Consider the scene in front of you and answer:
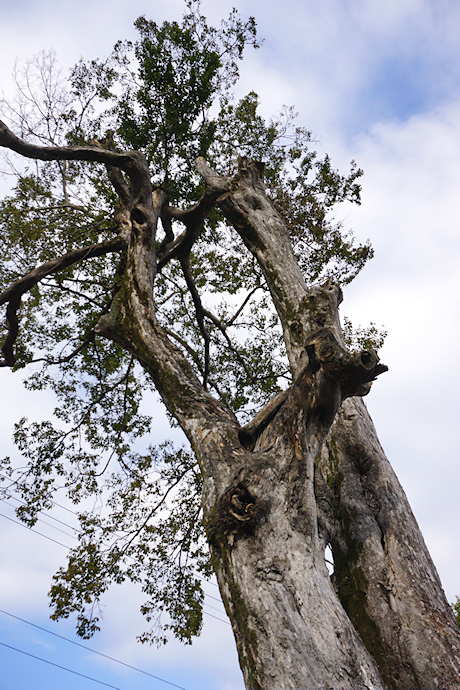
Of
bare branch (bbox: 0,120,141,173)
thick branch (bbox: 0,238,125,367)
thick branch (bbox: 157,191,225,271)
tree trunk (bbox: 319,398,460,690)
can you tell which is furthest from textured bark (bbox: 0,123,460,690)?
thick branch (bbox: 157,191,225,271)

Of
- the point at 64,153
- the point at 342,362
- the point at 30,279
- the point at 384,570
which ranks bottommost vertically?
the point at 384,570

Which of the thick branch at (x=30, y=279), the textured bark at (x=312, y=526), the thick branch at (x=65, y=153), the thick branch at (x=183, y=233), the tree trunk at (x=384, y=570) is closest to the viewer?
the textured bark at (x=312, y=526)

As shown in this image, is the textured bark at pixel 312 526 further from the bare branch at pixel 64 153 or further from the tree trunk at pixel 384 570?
the bare branch at pixel 64 153

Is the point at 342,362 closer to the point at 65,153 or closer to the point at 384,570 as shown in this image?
the point at 384,570

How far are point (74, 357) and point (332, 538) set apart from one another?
6547 millimetres

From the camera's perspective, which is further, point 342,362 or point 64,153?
point 64,153

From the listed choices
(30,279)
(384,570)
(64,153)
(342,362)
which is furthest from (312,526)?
(64,153)

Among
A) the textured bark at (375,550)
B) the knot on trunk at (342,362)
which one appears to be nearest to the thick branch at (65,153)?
the textured bark at (375,550)

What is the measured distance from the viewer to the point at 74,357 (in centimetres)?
874

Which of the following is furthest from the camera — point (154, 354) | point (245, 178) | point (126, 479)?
point (126, 479)

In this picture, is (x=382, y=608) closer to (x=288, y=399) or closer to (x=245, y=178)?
(x=288, y=399)

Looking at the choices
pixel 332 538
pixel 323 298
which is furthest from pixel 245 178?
pixel 332 538

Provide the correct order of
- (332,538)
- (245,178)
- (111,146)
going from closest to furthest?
(332,538)
(245,178)
(111,146)

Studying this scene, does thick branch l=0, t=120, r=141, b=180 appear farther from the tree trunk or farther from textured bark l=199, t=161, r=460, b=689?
the tree trunk
